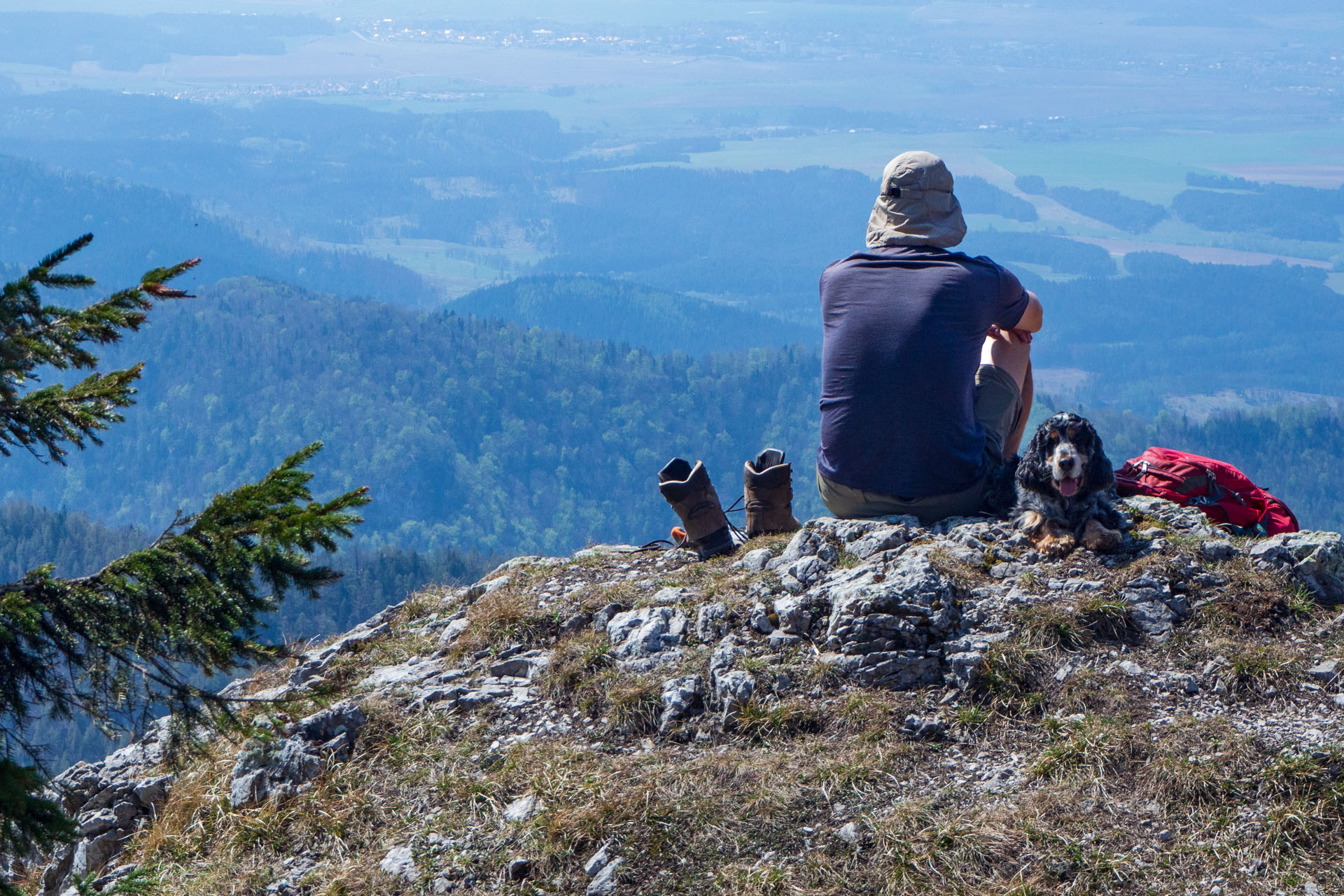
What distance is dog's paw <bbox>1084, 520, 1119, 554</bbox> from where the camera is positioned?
586cm

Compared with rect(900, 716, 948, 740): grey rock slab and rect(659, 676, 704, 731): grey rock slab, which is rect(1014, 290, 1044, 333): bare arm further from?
rect(659, 676, 704, 731): grey rock slab

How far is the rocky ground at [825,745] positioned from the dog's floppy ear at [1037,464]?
1.03 ft

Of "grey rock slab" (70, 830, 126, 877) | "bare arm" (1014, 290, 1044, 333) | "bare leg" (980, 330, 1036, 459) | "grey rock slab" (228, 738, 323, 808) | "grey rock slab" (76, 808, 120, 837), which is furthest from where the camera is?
"bare leg" (980, 330, 1036, 459)

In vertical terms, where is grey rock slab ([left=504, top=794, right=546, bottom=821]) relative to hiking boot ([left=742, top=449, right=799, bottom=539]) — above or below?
below

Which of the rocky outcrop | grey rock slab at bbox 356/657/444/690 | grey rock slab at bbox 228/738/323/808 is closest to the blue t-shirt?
grey rock slab at bbox 356/657/444/690

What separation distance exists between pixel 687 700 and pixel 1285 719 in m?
2.66

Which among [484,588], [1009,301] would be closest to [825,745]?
[1009,301]

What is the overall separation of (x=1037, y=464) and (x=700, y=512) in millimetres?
2265

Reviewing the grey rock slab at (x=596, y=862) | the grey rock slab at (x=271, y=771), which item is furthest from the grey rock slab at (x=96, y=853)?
the grey rock slab at (x=596, y=862)

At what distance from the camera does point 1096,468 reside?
19.0 feet

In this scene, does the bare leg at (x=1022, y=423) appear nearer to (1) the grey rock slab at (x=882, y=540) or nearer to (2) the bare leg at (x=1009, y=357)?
(2) the bare leg at (x=1009, y=357)

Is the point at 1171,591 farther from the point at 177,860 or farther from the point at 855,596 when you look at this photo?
the point at 177,860

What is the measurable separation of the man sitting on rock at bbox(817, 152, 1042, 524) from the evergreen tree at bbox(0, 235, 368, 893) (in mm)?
3416

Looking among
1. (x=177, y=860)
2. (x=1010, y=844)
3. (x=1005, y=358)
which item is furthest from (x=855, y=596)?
(x=177, y=860)
